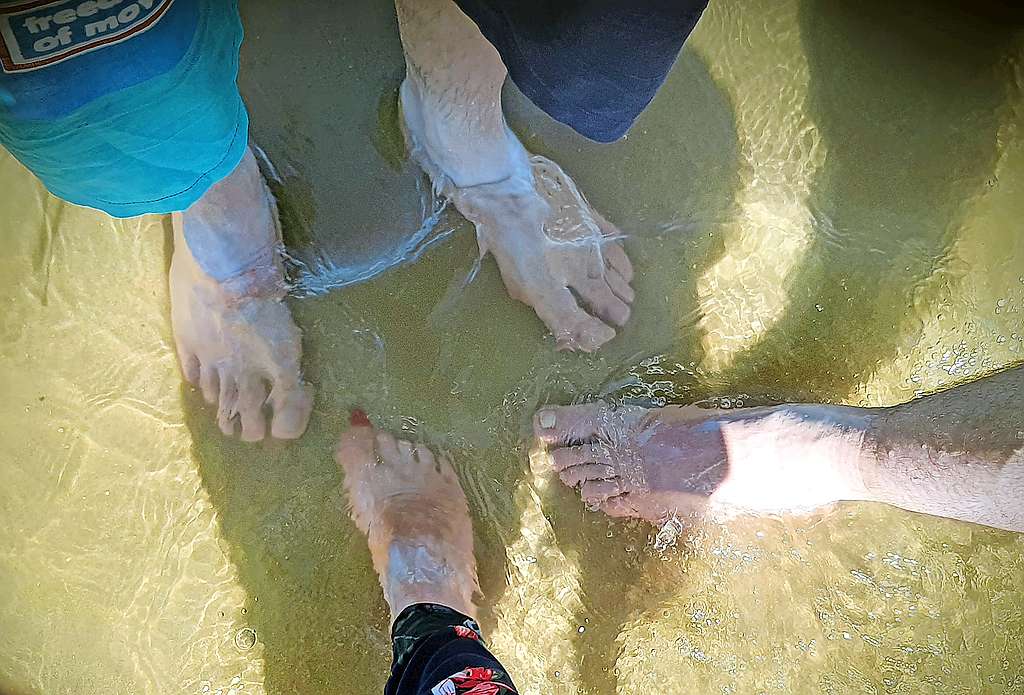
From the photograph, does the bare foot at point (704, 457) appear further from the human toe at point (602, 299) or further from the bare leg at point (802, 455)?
the human toe at point (602, 299)

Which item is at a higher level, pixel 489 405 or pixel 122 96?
pixel 122 96

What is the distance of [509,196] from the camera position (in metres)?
1.11

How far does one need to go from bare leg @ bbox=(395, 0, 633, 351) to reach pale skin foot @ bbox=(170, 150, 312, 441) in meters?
0.27

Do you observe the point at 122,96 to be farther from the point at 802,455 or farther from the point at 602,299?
the point at 802,455

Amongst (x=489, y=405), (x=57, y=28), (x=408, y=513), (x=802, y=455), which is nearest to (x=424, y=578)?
(x=408, y=513)

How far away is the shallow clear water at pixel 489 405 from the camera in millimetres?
1145

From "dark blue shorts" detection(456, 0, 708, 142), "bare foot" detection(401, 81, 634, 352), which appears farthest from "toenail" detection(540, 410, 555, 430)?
"dark blue shorts" detection(456, 0, 708, 142)

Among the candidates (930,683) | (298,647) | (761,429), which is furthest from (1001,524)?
(298,647)

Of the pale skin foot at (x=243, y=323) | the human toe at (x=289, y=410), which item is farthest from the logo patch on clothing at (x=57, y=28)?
the human toe at (x=289, y=410)

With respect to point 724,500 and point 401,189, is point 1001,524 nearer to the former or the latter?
point 724,500

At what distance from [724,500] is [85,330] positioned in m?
1.02

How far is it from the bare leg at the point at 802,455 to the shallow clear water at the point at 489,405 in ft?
0.17

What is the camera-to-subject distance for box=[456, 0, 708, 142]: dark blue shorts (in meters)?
0.64

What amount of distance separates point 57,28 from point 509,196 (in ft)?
2.14
